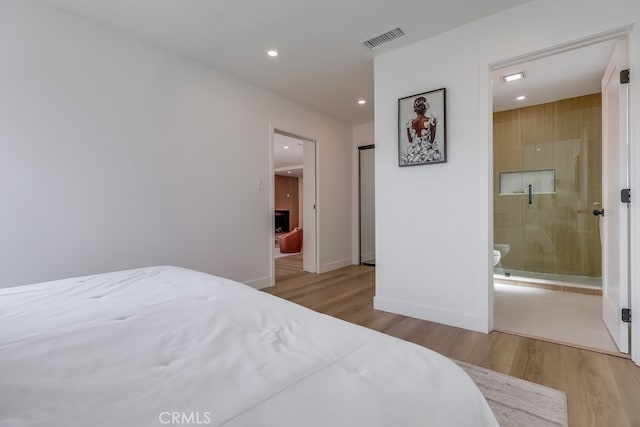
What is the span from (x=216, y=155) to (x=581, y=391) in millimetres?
3472

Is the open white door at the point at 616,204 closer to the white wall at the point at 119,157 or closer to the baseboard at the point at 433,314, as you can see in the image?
the baseboard at the point at 433,314

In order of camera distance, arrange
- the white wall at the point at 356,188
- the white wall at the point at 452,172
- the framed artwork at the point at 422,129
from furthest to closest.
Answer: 1. the white wall at the point at 356,188
2. the framed artwork at the point at 422,129
3. the white wall at the point at 452,172

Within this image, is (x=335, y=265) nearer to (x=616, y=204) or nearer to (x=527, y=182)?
(x=527, y=182)

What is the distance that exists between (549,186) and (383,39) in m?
3.37

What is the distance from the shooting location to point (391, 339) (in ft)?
2.83

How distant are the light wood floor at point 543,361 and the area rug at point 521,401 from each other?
58 mm

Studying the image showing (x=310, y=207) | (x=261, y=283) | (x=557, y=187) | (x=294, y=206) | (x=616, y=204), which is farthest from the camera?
(x=294, y=206)

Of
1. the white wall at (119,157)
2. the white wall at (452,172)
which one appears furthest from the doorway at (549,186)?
the white wall at (119,157)

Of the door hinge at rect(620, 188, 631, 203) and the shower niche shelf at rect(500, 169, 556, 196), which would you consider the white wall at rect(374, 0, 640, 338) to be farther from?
the shower niche shelf at rect(500, 169, 556, 196)

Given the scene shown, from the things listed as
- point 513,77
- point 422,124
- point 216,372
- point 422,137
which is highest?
point 513,77

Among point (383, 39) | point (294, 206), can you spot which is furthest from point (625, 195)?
point (294, 206)

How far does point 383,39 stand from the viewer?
2.69 m

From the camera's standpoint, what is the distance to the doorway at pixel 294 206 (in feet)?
15.4

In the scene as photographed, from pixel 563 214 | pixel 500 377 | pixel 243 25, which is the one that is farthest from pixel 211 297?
pixel 563 214
